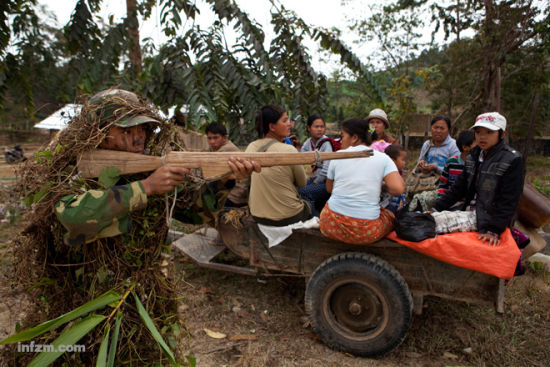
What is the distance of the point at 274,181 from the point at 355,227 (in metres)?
0.86

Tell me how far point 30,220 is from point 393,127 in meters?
12.7

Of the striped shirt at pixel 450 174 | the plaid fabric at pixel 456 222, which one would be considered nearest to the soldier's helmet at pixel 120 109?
the plaid fabric at pixel 456 222

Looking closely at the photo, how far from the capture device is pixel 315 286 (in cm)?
287

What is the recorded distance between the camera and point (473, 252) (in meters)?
2.43

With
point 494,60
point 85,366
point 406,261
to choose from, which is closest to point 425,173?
point 406,261

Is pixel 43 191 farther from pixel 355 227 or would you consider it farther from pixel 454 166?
pixel 454 166

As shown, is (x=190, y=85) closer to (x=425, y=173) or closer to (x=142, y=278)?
(x=142, y=278)

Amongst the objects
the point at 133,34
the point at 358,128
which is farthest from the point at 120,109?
the point at 133,34

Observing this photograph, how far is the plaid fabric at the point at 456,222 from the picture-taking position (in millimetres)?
2668

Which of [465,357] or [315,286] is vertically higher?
[315,286]

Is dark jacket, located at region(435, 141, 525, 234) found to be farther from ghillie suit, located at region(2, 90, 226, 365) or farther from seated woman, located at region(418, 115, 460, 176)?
ghillie suit, located at region(2, 90, 226, 365)

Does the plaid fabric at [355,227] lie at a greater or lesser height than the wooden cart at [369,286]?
greater

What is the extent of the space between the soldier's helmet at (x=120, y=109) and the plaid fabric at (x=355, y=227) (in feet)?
5.46

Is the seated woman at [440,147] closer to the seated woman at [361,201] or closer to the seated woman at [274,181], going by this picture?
the seated woman at [361,201]
